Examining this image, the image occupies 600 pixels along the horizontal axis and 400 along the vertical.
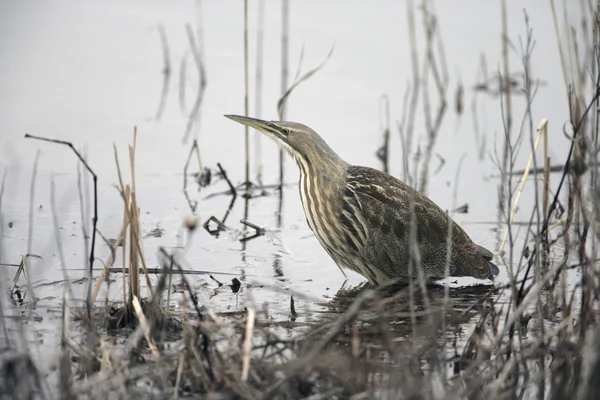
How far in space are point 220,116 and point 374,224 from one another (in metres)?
2.81

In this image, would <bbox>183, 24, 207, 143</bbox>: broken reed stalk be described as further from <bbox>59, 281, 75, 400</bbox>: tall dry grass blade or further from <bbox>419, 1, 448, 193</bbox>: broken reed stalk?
<bbox>59, 281, 75, 400</bbox>: tall dry grass blade

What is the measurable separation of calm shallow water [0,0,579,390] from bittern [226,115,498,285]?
19cm

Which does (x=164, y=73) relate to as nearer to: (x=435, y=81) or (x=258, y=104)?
(x=258, y=104)

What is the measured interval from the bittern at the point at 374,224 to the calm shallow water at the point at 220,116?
0.19 m

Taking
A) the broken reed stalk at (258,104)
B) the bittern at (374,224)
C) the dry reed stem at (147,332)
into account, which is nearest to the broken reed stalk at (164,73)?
the broken reed stalk at (258,104)

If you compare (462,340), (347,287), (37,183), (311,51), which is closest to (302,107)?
(311,51)

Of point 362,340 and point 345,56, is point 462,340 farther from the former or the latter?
point 345,56

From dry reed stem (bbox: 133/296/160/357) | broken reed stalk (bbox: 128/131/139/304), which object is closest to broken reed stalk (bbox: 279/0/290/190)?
broken reed stalk (bbox: 128/131/139/304)

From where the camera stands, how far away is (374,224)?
4.67 metres

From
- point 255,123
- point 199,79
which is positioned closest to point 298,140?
point 255,123

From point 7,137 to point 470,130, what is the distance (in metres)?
3.18

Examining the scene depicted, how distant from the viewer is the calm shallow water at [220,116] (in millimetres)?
4887

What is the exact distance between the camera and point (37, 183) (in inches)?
232

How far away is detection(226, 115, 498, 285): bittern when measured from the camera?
4.67 meters
